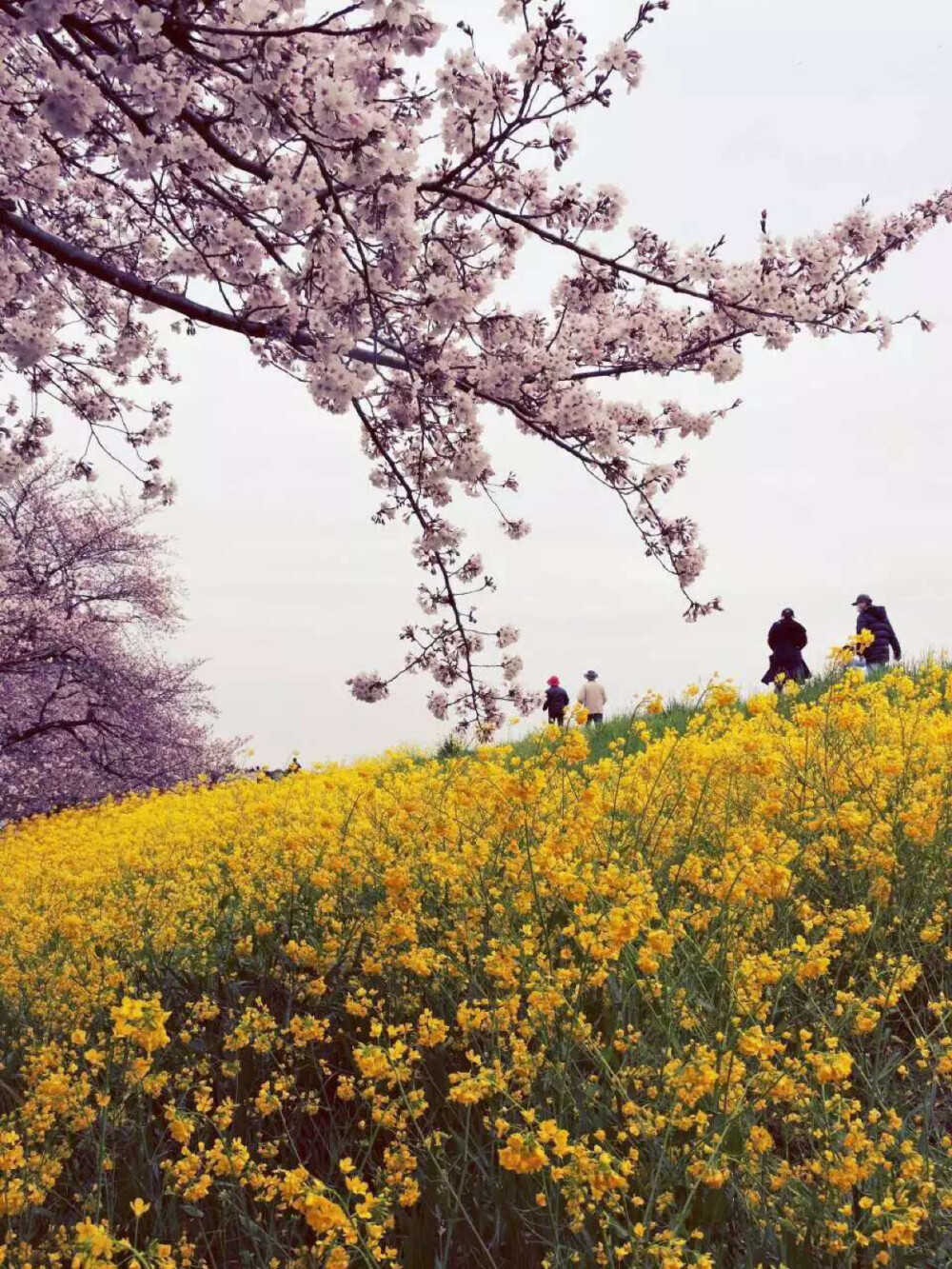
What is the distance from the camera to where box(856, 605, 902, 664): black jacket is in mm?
18062

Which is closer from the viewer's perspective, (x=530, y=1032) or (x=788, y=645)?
(x=530, y=1032)

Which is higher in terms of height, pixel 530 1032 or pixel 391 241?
pixel 391 241

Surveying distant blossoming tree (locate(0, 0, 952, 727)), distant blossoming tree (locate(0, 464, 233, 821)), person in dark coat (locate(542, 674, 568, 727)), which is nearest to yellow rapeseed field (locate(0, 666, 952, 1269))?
distant blossoming tree (locate(0, 0, 952, 727))

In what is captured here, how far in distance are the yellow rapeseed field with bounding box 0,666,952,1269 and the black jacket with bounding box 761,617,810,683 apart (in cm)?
1207

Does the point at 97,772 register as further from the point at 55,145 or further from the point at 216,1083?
the point at 216,1083

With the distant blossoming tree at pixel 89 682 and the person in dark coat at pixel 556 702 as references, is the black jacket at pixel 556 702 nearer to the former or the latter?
the person in dark coat at pixel 556 702

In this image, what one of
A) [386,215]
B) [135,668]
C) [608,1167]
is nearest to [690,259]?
[386,215]

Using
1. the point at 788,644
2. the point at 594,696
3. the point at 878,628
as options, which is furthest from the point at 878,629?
the point at 594,696

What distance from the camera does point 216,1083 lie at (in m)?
4.63

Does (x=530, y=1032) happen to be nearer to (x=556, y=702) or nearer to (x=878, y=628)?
(x=878, y=628)

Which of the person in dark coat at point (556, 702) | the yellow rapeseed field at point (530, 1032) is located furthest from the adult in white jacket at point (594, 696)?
the yellow rapeseed field at point (530, 1032)

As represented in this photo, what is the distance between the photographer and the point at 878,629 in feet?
59.2

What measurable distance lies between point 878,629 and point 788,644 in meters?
1.74

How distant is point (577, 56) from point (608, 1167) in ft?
16.6
